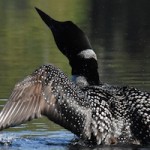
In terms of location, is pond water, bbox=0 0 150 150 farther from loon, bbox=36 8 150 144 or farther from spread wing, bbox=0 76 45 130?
spread wing, bbox=0 76 45 130

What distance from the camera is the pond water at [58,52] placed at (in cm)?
887

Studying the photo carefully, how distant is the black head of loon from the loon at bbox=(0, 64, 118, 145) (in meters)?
0.65

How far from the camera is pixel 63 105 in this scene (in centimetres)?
794

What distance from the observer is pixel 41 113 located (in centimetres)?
785

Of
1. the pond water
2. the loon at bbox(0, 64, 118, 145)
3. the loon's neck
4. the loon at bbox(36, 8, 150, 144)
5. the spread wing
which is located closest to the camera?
the spread wing

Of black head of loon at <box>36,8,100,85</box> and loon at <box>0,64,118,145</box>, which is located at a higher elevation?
black head of loon at <box>36,8,100,85</box>

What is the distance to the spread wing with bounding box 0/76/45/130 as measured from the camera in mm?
7754

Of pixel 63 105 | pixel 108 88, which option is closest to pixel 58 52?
pixel 108 88

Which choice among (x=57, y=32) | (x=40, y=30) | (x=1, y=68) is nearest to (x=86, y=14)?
(x=40, y=30)

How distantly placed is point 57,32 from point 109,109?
4.19 feet

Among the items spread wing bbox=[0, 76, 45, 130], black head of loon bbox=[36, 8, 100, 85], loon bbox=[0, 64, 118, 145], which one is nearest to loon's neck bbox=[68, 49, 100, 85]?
black head of loon bbox=[36, 8, 100, 85]

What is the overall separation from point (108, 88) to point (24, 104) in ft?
3.25

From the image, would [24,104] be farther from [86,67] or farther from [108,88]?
[86,67]

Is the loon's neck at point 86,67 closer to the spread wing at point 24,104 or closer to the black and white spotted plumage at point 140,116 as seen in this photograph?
the black and white spotted plumage at point 140,116
